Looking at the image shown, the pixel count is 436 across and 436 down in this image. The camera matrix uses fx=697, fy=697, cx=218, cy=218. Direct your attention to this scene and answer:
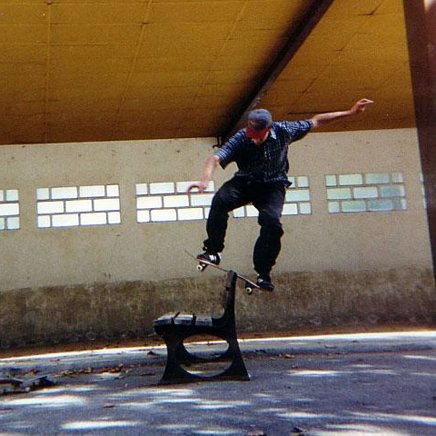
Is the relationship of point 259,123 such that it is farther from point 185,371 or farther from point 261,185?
point 185,371

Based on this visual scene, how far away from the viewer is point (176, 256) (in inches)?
524

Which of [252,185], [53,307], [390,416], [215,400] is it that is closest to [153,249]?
[53,307]

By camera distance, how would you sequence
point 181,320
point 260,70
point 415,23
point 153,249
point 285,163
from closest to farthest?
point 415,23, point 181,320, point 285,163, point 260,70, point 153,249

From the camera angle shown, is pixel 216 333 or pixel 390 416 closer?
pixel 390 416

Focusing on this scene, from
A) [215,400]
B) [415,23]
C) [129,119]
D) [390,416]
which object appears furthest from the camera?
[129,119]

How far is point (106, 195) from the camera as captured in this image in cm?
1338

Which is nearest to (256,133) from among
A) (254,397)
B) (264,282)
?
(264,282)

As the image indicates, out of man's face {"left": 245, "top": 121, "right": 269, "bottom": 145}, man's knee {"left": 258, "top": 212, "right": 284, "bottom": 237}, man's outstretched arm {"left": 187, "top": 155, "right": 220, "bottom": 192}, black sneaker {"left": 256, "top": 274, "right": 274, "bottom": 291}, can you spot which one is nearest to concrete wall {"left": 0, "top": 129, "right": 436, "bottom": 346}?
black sneaker {"left": 256, "top": 274, "right": 274, "bottom": 291}

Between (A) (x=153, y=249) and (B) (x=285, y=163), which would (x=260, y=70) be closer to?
(B) (x=285, y=163)

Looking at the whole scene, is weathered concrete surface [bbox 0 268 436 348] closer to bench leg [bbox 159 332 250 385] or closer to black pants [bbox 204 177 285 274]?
black pants [bbox 204 177 285 274]

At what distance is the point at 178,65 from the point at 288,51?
5.32ft

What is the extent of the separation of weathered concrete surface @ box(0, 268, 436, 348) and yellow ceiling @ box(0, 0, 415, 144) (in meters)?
2.92

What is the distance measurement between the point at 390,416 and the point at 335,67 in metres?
6.86

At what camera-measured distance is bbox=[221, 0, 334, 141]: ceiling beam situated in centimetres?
784
